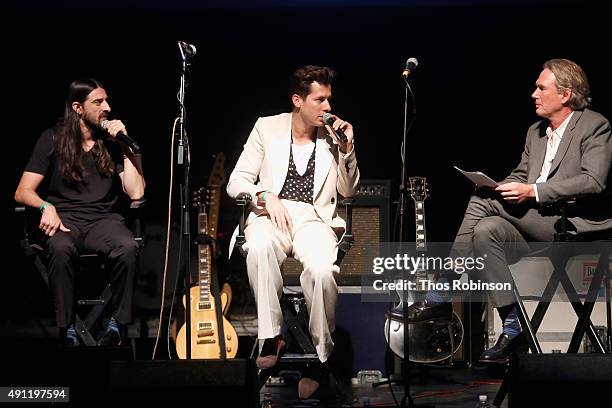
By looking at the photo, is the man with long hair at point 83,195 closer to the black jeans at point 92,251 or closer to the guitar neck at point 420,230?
the black jeans at point 92,251

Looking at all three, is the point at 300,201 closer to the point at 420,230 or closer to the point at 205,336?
the point at 420,230

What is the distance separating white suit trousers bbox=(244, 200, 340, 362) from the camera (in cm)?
407

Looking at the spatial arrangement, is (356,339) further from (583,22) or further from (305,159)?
(583,22)

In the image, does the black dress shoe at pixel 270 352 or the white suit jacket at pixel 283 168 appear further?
the white suit jacket at pixel 283 168

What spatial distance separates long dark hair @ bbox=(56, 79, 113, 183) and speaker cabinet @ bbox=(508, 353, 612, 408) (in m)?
2.54

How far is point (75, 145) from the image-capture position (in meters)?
4.75

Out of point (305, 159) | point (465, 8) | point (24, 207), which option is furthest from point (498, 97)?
point (24, 207)

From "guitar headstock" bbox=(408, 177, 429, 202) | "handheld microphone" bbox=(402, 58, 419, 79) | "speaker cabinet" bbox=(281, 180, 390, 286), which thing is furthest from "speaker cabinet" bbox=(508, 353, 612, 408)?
"speaker cabinet" bbox=(281, 180, 390, 286)

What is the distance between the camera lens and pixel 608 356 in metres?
3.47

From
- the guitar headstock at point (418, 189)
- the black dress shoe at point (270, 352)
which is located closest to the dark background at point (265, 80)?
the guitar headstock at point (418, 189)

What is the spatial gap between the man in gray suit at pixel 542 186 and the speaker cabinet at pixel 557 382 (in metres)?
0.63

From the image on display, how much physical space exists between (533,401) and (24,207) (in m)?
2.71

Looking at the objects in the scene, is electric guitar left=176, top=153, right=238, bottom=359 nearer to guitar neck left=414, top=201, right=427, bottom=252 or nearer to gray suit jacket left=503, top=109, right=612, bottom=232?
guitar neck left=414, top=201, right=427, bottom=252

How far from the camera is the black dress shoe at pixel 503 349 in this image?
4.05 metres
